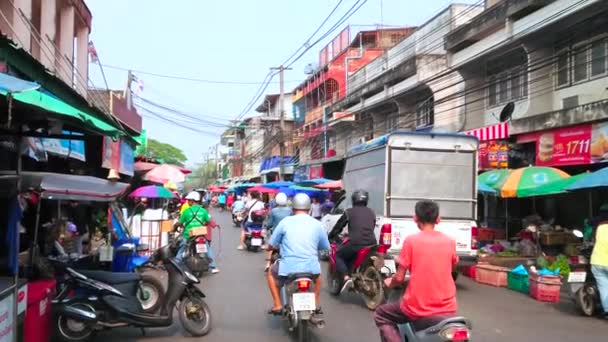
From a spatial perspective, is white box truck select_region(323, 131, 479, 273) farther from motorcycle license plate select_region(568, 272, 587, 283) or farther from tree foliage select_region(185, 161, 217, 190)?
tree foliage select_region(185, 161, 217, 190)

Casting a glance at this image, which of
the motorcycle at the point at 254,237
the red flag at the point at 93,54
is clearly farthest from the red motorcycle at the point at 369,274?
the red flag at the point at 93,54

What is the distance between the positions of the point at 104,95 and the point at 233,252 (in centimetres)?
790

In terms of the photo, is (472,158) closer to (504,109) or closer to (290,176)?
(504,109)

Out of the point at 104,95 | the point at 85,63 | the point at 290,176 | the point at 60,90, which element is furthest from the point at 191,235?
the point at 290,176

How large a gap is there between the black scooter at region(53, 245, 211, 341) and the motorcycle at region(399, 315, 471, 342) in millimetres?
3210

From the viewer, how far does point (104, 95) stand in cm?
2059

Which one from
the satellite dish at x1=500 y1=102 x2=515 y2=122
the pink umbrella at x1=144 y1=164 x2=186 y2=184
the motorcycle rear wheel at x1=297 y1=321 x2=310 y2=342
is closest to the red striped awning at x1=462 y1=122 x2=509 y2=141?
the satellite dish at x1=500 y1=102 x2=515 y2=122

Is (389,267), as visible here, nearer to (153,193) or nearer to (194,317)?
(194,317)

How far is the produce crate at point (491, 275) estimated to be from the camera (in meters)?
11.2

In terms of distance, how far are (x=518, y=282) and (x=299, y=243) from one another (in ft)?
19.4

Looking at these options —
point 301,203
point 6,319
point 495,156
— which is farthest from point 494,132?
point 6,319

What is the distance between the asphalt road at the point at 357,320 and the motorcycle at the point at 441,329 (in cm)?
253

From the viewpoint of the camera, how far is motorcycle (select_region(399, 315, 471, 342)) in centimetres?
407

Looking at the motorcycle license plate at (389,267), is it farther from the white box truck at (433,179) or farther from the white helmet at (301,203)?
the white helmet at (301,203)
